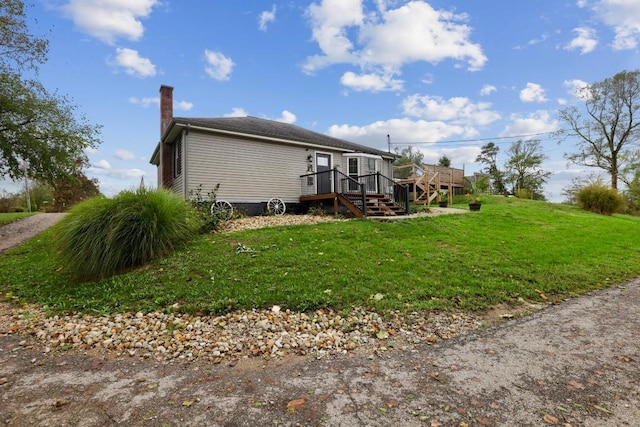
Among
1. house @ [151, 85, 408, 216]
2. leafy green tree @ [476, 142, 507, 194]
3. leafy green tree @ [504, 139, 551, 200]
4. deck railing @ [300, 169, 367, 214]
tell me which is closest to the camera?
house @ [151, 85, 408, 216]

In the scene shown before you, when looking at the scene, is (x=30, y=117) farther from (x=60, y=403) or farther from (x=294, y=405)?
(x=294, y=405)

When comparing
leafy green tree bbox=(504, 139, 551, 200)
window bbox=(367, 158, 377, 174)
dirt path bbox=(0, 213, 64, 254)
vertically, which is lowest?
dirt path bbox=(0, 213, 64, 254)

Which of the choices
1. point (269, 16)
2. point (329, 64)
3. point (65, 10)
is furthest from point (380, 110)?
point (65, 10)

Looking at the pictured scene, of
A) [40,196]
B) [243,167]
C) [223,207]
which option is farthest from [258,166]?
[40,196]

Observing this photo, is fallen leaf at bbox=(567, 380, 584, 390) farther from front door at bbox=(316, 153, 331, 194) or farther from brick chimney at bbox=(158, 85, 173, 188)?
brick chimney at bbox=(158, 85, 173, 188)

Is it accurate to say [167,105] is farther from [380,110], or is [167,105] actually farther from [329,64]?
[380,110]

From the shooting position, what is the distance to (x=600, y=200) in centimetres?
1773

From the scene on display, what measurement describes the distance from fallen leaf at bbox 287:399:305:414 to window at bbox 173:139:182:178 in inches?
450

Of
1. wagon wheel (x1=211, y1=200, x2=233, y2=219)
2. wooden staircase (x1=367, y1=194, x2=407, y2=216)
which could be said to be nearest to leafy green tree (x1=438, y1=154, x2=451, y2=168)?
wooden staircase (x1=367, y1=194, x2=407, y2=216)

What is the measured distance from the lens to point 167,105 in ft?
44.8

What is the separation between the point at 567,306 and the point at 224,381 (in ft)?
15.6

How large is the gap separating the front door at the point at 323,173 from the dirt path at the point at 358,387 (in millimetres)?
10834

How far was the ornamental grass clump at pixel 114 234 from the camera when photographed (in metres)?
5.52

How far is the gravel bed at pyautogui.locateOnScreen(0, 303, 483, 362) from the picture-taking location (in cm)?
330
